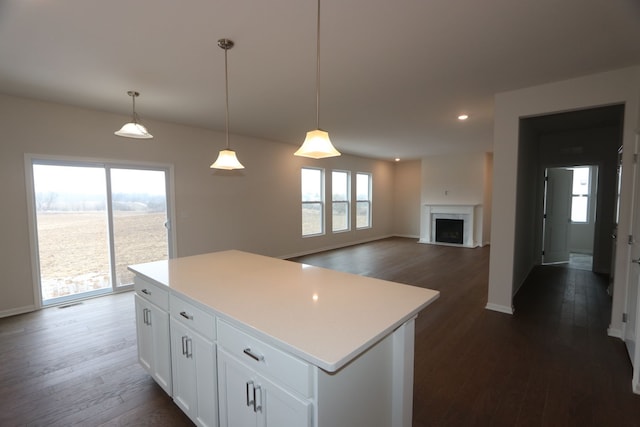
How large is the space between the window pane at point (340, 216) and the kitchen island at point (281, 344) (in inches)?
223

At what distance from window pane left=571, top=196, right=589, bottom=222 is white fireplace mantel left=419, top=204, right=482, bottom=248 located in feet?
6.48

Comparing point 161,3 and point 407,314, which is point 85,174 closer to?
point 161,3

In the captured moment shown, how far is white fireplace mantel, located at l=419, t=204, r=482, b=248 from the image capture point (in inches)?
307

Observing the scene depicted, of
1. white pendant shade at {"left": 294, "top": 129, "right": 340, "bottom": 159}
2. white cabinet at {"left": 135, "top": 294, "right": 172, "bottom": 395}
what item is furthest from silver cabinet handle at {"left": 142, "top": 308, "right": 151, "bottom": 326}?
white pendant shade at {"left": 294, "top": 129, "right": 340, "bottom": 159}

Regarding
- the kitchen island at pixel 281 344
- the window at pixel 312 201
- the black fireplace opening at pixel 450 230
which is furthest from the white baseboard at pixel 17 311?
the black fireplace opening at pixel 450 230

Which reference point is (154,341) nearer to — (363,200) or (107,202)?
(107,202)

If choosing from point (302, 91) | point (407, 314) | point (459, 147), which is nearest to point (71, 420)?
point (407, 314)

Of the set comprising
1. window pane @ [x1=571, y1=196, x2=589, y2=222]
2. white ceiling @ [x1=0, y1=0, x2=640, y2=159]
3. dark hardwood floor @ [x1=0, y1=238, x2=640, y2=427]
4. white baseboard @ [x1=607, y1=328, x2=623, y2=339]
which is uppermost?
white ceiling @ [x1=0, y1=0, x2=640, y2=159]

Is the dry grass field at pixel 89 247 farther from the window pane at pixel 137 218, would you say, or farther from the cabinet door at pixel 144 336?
the cabinet door at pixel 144 336

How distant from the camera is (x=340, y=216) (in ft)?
26.2

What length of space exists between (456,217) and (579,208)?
2.68 meters

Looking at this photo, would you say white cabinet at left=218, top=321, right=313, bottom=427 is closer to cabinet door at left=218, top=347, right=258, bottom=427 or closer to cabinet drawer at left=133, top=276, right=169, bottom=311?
cabinet door at left=218, top=347, right=258, bottom=427

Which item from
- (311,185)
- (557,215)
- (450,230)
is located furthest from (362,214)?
(557,215)

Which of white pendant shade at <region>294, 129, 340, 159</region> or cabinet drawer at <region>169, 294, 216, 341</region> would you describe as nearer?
cabinet drawer at <region>169, 294, 216, 341</region>
